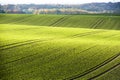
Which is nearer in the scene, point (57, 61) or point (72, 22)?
point (57, 61)

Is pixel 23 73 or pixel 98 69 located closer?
pixel 23 73

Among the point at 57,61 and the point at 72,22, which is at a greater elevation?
the point at 57,61

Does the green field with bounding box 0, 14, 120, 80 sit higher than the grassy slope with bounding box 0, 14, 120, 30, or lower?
higher

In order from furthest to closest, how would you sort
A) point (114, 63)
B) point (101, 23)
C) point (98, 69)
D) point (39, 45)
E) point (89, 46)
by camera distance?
point (101, 23)
point (89, 46)
point (39, 45)
point (114, 63)
point (98, 69)

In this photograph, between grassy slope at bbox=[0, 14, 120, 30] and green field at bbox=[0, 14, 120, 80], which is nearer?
green field at bbox=[0, 14, 120, 80]

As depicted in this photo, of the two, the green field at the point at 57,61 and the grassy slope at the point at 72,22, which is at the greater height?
the green field at the point at 57,61

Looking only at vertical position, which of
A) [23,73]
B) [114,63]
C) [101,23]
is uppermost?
[23,73]

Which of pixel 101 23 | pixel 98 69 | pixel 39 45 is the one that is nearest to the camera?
pixel 98 69

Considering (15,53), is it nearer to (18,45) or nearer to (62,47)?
(18,45)

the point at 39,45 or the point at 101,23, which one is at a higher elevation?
the point at 39,45

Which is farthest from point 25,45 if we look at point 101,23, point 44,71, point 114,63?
point 101,23

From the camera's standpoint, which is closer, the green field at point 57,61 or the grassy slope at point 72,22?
the green field at point 57,61
